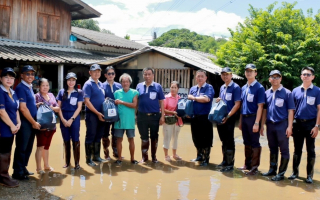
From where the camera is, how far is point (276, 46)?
14.0 m

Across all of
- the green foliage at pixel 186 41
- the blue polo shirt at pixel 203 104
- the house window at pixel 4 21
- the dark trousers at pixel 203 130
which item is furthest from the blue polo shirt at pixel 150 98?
the green foliage at pixel 186 41

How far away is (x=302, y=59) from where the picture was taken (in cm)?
1370

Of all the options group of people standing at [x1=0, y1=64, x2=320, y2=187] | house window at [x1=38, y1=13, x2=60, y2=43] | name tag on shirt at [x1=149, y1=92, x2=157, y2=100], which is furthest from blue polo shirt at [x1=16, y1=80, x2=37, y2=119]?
house window at [x1=38, y1=13, x2=60, y2=43]

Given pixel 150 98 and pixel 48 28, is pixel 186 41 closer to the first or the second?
pixel 48 28

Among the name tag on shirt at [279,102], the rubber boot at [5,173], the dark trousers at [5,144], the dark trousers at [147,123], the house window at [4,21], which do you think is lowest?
the rubber boot at [5,173]

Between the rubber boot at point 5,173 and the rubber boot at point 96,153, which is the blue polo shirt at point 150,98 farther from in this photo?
the rubber boot at point 5,173

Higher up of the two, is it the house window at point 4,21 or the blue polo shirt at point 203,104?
the house window at point 4,21

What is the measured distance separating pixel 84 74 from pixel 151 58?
5061 millimetres

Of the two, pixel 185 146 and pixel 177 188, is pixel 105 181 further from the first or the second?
pixel 185 146

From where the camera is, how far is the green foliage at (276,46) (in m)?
13.6

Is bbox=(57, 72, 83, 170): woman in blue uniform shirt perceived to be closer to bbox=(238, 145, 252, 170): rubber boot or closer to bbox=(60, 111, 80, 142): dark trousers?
bbox=(60, 111, 80, 142): dark trousers

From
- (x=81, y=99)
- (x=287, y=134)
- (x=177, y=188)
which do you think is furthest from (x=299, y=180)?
(x=81, y=99)

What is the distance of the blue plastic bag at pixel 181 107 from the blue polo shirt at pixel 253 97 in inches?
49.8

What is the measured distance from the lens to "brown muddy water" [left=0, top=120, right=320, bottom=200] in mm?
4535
